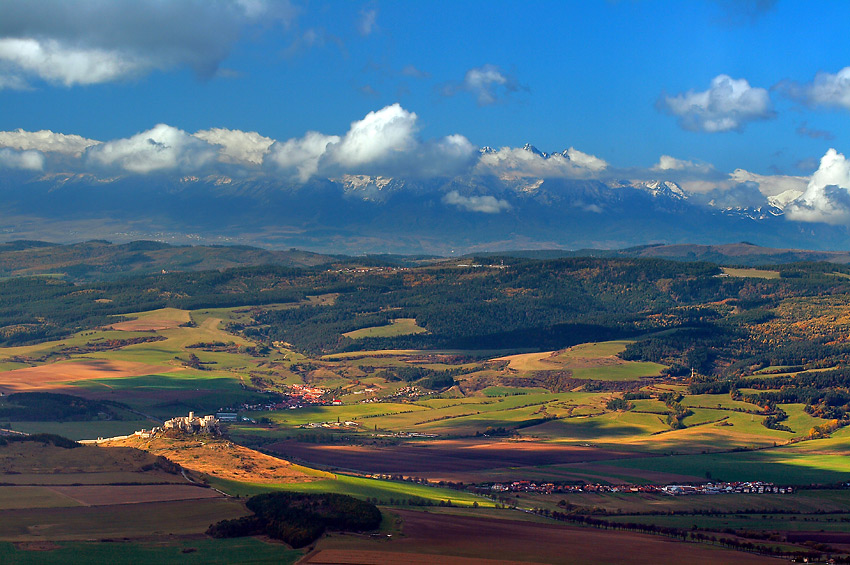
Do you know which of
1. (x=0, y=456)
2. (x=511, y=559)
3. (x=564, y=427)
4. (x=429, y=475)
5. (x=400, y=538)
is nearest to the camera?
A: (x=511, y=559)

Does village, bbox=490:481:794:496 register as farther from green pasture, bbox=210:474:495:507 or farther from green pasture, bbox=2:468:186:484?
green pasture, bbox=2:468:186:484

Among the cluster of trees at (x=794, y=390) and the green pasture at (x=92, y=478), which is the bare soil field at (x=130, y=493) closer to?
the green pasture at (x=92, y=478)

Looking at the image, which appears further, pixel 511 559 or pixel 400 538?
pixel 400 538

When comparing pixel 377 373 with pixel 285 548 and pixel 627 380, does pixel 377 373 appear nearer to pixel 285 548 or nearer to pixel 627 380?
pixel 627 380

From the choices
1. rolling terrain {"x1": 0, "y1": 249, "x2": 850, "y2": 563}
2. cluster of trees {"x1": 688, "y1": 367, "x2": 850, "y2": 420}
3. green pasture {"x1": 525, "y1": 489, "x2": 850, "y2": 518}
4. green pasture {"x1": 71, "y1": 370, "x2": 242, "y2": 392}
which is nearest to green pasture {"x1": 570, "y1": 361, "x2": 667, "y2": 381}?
rolling terrain {"x1": 0, "y1": 249, "x2": 850, "y2": 563}

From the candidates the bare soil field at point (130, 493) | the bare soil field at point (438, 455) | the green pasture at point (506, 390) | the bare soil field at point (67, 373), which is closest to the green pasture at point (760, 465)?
the bare soil field at point (438, 455)

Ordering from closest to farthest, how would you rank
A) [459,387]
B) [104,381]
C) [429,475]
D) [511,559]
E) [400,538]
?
[511,559]
[400,538]
[429,475]
[104,381]
[459,387]

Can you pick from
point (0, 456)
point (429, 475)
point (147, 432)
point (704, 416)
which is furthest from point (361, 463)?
point (704, 416)
